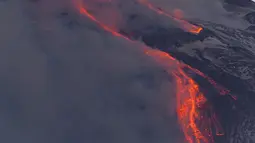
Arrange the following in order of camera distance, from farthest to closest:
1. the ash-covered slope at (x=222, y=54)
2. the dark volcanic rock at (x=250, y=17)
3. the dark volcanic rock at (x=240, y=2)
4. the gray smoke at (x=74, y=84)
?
the dark volcanic rock at (x=240, y=2)
the dark volcanic rock at (x=250, y=17)
the ash-covered slope at (x=222, y=54)
the gray smoke at (x=74, y=84)

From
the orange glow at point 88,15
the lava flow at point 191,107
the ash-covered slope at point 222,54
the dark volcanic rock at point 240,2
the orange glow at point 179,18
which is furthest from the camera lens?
the dark volcanic rock at point 240,2

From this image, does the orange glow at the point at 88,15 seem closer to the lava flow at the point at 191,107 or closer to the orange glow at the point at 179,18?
the lava flow at the point at 191,107

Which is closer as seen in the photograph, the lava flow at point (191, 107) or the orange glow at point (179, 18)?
the lava flow at point (191, 107)

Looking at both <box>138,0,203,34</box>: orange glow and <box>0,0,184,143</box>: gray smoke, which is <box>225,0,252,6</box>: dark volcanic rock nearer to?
<box>138,0,203,34</box>: orange glow

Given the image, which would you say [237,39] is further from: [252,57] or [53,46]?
[53,46]

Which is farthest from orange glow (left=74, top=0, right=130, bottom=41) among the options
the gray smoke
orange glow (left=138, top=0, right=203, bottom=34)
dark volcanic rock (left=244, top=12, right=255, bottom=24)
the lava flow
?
dark volcanic rock (left=244, top=12, right=255, bottom=24)

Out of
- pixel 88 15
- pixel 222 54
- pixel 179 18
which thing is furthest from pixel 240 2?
pixel 88 15

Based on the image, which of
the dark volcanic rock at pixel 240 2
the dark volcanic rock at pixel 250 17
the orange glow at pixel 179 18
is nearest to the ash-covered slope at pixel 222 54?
the orange glow at pixel 179 18

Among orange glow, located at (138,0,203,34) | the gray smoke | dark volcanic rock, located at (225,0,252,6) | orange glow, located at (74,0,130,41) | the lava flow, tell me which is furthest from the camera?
dark volcanic rock, located at (225,0,252,6)

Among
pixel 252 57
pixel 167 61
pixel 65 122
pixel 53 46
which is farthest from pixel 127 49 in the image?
pixel 252 57
